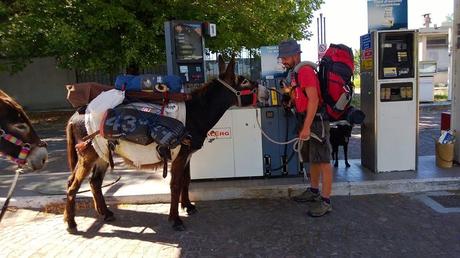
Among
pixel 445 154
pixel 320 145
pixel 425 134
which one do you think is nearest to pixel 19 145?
pixel 320 145

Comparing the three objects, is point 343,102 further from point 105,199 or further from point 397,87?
point 105,199

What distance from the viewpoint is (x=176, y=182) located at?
4934 mm

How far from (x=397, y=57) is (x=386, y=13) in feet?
2.13

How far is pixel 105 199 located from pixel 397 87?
4.46 metres

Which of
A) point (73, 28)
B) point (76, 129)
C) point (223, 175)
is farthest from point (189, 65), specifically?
point (73, 28)

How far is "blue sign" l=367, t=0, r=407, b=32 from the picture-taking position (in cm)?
620

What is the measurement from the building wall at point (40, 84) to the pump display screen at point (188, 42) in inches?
634

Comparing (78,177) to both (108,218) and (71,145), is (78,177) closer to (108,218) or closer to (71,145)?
(71,145)

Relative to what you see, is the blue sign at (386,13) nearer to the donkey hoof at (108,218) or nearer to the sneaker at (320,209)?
the sneaker at (320,209)

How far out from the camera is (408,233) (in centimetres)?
459

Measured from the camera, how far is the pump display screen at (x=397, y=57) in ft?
20.4

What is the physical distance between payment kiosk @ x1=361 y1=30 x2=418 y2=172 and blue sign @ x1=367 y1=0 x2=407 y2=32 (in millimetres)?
132

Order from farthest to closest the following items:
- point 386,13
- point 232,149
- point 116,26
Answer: point 116,26
point 232,149
point 386,13

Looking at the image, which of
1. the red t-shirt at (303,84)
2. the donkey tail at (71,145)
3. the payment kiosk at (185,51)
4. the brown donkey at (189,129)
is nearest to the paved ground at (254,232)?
the brown donkey at (189,129)
